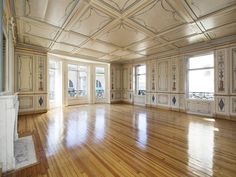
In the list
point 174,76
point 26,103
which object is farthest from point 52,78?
point 174,76

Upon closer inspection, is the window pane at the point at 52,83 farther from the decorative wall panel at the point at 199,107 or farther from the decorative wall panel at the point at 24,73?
the decorative wall panel at the point at 199,107

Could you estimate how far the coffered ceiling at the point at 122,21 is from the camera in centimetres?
286

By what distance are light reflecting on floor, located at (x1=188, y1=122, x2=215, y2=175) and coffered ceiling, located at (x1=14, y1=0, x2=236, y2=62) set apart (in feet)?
9.60

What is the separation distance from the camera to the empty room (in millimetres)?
2006

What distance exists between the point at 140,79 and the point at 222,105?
4.64 meters

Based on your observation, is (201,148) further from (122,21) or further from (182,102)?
(182,102)

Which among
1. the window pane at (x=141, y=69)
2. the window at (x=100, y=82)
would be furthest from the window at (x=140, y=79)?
the window at (x=100, y=82)

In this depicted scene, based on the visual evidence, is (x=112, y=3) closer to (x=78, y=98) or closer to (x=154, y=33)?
(x=154, y=33)

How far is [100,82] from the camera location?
9516mm

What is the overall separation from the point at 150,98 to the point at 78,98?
→ 4479 millimetres

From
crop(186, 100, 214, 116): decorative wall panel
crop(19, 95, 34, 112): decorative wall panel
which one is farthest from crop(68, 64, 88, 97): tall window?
crop(186, 100, 214, 116): decorative wall panel

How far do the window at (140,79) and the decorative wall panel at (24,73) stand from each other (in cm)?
591

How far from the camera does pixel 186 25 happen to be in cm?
381

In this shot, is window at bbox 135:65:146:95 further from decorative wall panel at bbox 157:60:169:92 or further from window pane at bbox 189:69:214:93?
window pane at bbox 189:69:214:93
